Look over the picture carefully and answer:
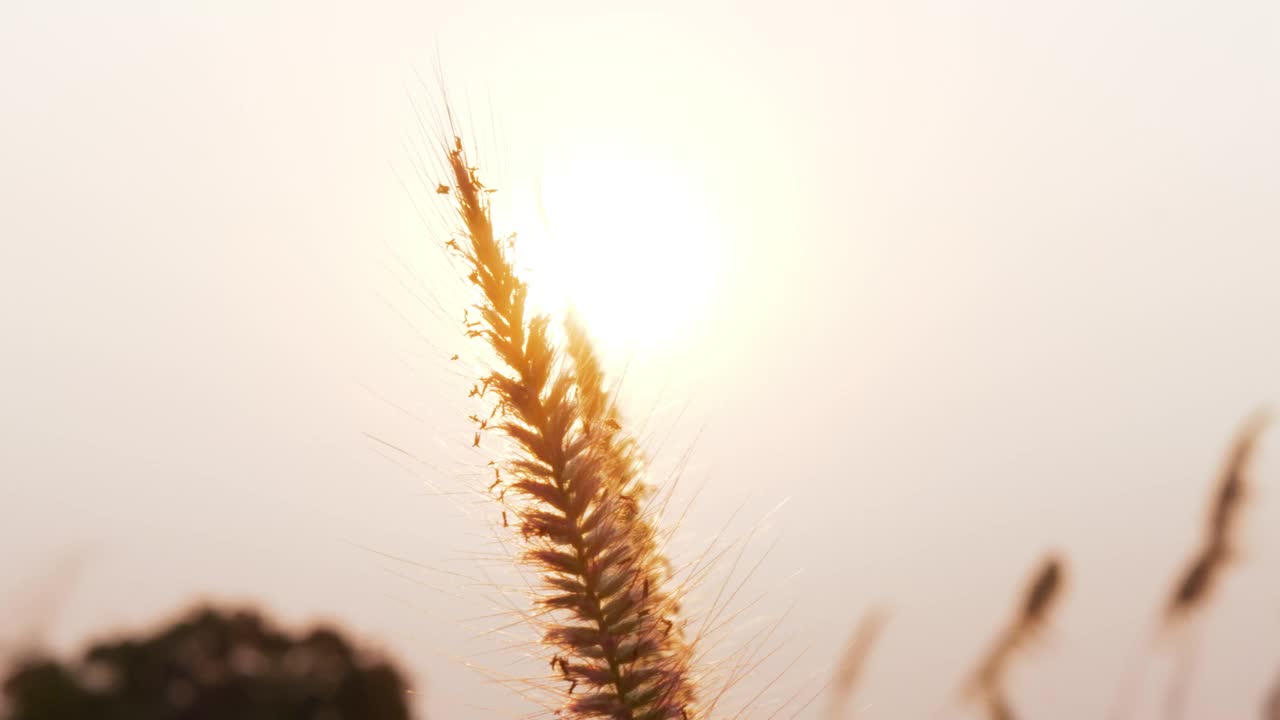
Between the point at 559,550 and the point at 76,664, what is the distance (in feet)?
59.8

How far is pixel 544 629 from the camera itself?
2846 millimetres

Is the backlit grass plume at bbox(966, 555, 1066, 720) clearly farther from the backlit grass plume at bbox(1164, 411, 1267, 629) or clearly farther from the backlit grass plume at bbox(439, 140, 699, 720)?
the backlit grass plume at bbox(439, 140, 699, 720)

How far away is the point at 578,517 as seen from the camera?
2674 millimetres

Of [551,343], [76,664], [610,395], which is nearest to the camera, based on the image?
[551,343]

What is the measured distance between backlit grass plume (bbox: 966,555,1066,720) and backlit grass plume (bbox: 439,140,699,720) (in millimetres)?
2562

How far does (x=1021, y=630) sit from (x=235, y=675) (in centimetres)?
1784

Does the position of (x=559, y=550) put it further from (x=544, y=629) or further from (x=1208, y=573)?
(x=1208, y=573)

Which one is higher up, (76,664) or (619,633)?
(76,664)

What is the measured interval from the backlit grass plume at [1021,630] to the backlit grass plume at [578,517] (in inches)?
101

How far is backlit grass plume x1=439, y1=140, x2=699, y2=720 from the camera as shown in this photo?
8.41ft

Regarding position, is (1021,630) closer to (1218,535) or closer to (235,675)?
(1218,535)

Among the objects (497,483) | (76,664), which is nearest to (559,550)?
(497,483)

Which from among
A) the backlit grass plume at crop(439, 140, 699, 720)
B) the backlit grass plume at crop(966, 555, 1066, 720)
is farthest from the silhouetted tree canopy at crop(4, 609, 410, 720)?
the backlit grass plume at crop(439, 140, 699, 720)

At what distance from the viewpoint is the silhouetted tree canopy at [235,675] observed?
57.1 ft
